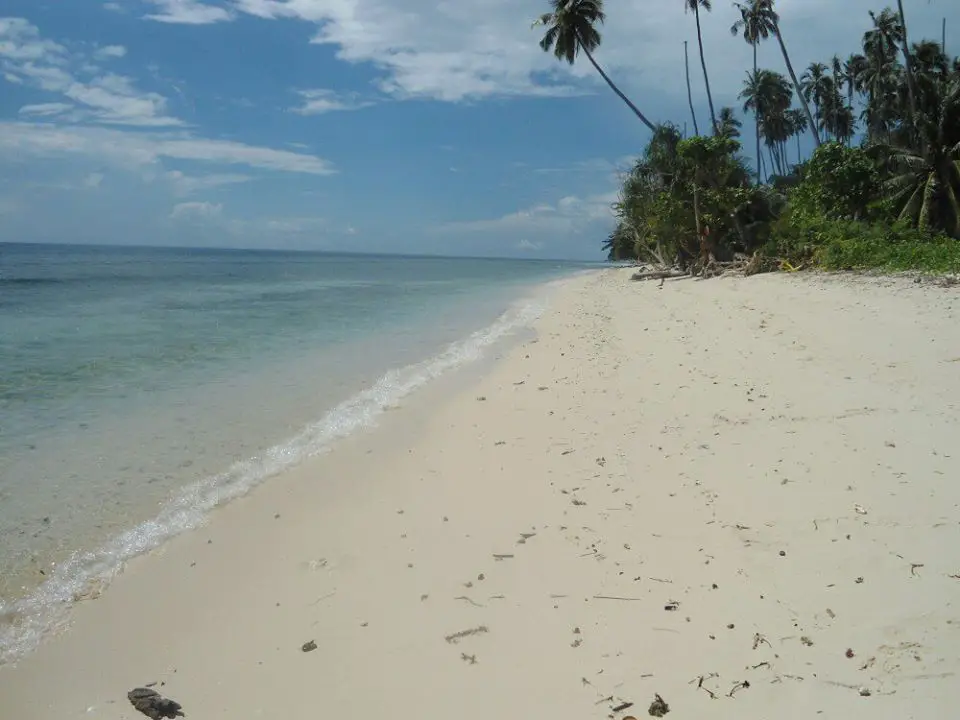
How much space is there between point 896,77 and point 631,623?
47.5 metres

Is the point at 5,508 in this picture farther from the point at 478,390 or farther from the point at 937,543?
the point at 937,543

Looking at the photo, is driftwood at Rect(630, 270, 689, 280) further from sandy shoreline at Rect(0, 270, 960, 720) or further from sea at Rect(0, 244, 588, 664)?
sandy shoreline at Rect(0, 270, 960, 720)

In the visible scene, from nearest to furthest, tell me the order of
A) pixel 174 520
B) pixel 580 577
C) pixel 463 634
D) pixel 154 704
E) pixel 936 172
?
pixel 154 704, pixel 463 634, pixel 580 577, pixel 174 520, pixel 936 172

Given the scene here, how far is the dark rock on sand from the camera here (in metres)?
3.28

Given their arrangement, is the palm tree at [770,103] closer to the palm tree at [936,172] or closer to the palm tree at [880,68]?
the palm tree at [880,68]

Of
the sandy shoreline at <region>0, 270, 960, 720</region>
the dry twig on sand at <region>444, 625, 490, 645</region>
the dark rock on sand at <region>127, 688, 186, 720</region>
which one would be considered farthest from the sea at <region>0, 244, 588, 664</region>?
the dry twig on sand at <region>444, 625, 490, 645</region>

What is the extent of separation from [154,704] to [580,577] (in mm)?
2491

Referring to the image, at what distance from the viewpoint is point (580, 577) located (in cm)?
421

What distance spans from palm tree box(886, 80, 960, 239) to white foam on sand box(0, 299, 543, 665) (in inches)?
1019

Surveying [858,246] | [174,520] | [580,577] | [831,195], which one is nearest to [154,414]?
[174,520]

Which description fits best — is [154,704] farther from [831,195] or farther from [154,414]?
[831,195]

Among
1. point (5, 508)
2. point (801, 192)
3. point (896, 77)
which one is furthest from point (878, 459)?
point (896, 77)

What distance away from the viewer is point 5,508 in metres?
5.95

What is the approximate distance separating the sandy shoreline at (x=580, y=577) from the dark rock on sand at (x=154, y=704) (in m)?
0.09
